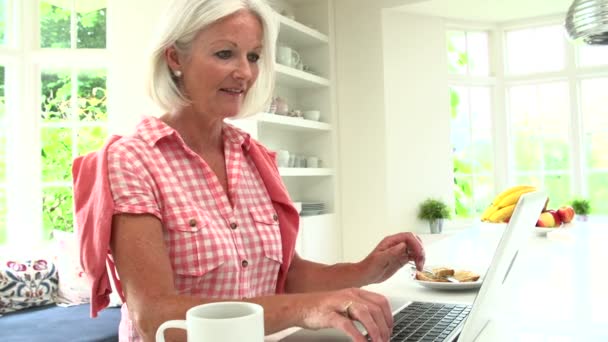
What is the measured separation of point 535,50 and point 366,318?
17.8 ft

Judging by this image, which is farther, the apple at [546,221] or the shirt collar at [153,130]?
the apple at [546,221]

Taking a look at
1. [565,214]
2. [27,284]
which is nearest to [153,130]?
[565,214]

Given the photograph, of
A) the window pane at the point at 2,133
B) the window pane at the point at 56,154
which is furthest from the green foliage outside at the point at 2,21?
the window pane at the point at 56,154

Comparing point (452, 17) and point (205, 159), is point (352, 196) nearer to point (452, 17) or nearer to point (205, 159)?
point (452, 17)

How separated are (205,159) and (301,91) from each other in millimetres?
3949

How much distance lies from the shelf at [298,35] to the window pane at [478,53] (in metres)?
1.62

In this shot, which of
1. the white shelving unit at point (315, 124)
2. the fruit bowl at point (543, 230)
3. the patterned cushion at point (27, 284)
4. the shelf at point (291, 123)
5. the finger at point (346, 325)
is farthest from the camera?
the white shelving unit at point (315, 124)

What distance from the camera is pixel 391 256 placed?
119cm

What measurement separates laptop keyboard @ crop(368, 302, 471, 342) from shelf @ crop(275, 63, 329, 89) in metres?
3.31

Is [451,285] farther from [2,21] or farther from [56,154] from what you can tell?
[2,21]

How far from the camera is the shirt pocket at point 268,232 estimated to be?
1154 millimetres

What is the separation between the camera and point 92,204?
3.14 ft

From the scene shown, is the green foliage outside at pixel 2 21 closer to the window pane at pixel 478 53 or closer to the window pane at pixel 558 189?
the window pane at pixel 478 53

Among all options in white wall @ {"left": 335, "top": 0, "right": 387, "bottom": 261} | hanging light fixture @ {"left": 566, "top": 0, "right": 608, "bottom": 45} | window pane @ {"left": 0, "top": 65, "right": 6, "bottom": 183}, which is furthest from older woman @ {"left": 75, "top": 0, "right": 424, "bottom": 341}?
white wall @ {"left": 335, "top": 0, "right": 387, "bottom": 261}
